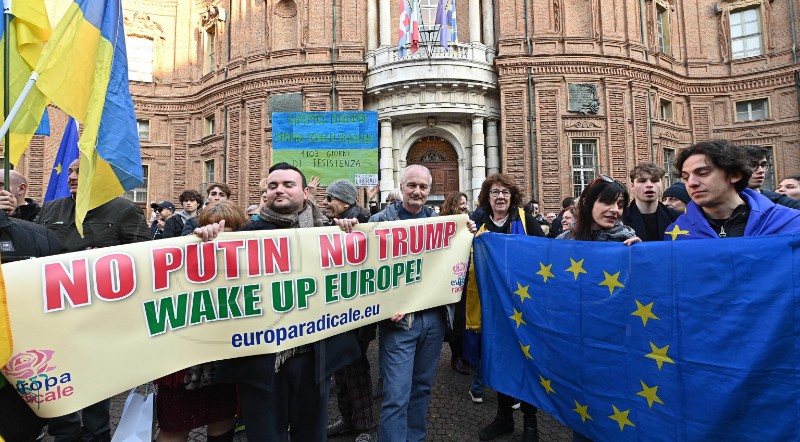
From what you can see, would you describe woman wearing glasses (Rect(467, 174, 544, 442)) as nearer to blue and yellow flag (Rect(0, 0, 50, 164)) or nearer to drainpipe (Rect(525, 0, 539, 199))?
blue and yellow flag (Rect(0, 0, 50, 164))

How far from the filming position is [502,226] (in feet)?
11.6

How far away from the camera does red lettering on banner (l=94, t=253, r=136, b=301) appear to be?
6.22 feet

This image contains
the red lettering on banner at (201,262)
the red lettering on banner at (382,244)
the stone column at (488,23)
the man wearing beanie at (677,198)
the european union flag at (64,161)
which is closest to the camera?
the red lettering on banner at (201,262)

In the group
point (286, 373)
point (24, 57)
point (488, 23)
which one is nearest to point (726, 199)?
point (286, 373)

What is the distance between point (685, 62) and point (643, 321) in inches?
822

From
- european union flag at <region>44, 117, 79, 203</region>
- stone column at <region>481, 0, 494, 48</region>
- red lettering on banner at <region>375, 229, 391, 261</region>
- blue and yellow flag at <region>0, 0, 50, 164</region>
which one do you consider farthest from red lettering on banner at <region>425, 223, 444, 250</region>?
stone column at <region>481, 0, 494, 48</region>

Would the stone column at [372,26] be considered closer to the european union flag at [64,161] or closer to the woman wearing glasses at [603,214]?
the european union flag at [64,161]

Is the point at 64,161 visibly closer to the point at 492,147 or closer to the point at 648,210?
the point at 648,210

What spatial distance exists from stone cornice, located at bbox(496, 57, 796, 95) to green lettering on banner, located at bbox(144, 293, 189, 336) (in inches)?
582

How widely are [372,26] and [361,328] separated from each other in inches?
602

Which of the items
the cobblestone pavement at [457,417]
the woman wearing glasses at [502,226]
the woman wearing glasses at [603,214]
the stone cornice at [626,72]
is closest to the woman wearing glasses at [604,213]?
the woman wearing glasses at [603,214]

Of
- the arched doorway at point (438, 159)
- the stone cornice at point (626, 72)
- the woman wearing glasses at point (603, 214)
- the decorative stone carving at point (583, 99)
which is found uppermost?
the stone cornice at point (626, 72)

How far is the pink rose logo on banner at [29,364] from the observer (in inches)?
67.1

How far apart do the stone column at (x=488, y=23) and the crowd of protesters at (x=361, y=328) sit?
13244 mm
